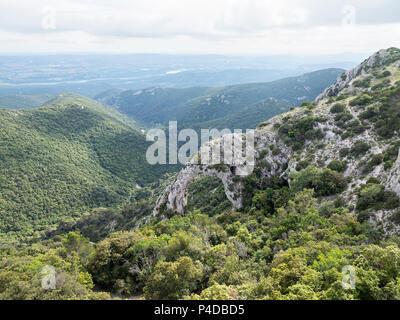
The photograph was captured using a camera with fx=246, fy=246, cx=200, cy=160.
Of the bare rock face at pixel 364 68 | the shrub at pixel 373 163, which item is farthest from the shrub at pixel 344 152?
the bare rock face at pixel 364 68

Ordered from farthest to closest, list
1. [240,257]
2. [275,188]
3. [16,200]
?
1. [16,200]
2. [275,188]
3. [240,257]

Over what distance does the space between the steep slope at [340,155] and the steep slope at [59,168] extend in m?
77.5

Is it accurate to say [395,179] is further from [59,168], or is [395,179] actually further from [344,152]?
[59,168]

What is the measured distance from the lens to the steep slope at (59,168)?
349 feet

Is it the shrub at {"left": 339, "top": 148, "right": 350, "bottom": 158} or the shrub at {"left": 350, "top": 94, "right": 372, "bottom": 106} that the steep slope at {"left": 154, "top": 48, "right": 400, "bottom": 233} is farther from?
the shrub at {"left": 339, "top": 148, "right": 350, "bottom": 158}

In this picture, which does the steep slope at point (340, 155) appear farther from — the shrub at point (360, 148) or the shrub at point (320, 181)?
the shrub at point (320, 181)

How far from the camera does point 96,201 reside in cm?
12888

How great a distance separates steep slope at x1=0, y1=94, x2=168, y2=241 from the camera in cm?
10631

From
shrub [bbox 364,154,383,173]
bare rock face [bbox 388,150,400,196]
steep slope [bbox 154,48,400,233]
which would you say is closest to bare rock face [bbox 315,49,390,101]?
steep slope [bbox 154,48,400,233]

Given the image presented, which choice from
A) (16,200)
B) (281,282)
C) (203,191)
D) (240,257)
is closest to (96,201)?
(16,200)

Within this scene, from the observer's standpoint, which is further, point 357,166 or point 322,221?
point 357,166

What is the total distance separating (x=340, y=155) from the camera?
44.2 metres
